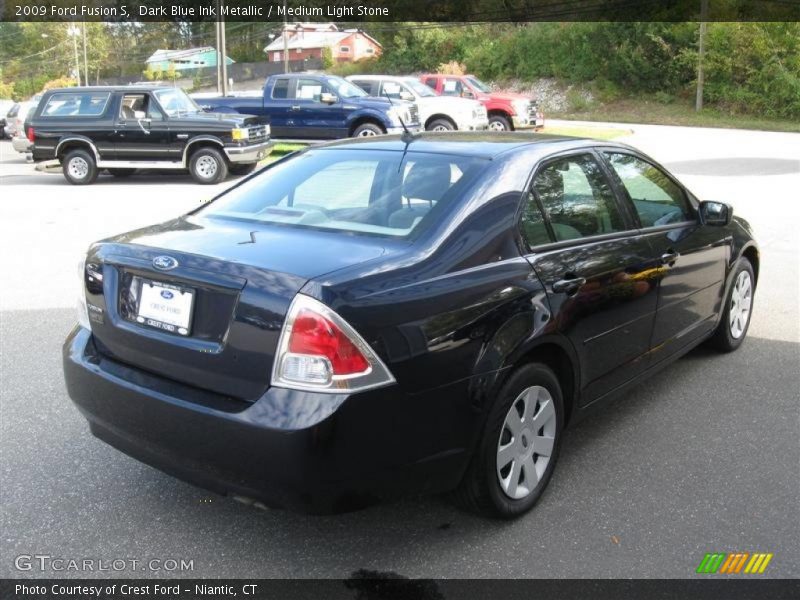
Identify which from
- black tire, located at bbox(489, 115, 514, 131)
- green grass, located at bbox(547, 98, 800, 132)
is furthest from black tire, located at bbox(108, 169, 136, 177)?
green grass, located at bbox(547, 98, 800, 132)

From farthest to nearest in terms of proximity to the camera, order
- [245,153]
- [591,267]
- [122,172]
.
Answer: [122,172] → [245,153] → [591,267]

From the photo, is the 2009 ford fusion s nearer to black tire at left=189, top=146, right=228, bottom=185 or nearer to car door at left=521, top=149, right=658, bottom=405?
car door at left=521, top=149, right=658, bottom=405

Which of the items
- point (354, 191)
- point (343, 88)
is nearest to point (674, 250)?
point (354, 191)

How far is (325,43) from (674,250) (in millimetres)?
81340

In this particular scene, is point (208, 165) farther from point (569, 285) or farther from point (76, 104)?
point (569, 285)

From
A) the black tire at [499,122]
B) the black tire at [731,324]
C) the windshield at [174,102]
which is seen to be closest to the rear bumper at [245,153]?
the windshield at [174,102]

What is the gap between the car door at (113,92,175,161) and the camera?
54.2ft

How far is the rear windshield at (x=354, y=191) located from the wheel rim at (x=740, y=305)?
2811mm

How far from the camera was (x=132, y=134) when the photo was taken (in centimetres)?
1661

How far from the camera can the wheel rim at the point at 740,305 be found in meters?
5.69

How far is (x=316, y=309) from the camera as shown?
2809 millimetres

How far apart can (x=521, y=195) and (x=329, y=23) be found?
280ft

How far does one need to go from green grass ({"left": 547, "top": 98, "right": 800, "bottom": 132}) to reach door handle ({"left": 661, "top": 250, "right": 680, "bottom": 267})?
34834mm

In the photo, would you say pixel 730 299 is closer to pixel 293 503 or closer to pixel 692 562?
pixel 692 562
